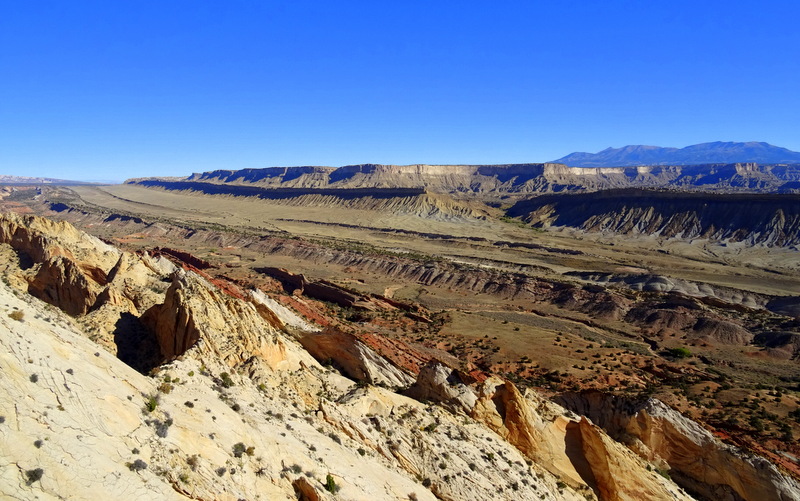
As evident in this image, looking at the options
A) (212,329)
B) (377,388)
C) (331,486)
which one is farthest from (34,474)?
(377,388)

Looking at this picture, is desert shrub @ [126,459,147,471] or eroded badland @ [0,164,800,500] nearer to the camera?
desert shrub @ [126,459,147,471]

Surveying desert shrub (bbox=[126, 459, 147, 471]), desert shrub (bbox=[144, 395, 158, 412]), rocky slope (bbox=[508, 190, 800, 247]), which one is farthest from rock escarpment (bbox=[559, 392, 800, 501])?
rocky slope (bbox=[508, 190, 800, 247])

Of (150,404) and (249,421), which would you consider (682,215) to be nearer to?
(249,421)

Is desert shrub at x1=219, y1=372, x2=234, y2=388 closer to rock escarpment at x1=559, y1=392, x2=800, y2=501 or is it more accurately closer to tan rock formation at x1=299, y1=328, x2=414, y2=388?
tan rock formation at x1=299, y1=328, x2=414, y2=388

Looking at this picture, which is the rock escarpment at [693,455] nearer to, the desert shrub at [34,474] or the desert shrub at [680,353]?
the desert shrub at [34,474]

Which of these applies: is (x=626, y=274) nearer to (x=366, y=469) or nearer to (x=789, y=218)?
(x=789, y=218)

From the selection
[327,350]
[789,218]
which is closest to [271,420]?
[327,350]
